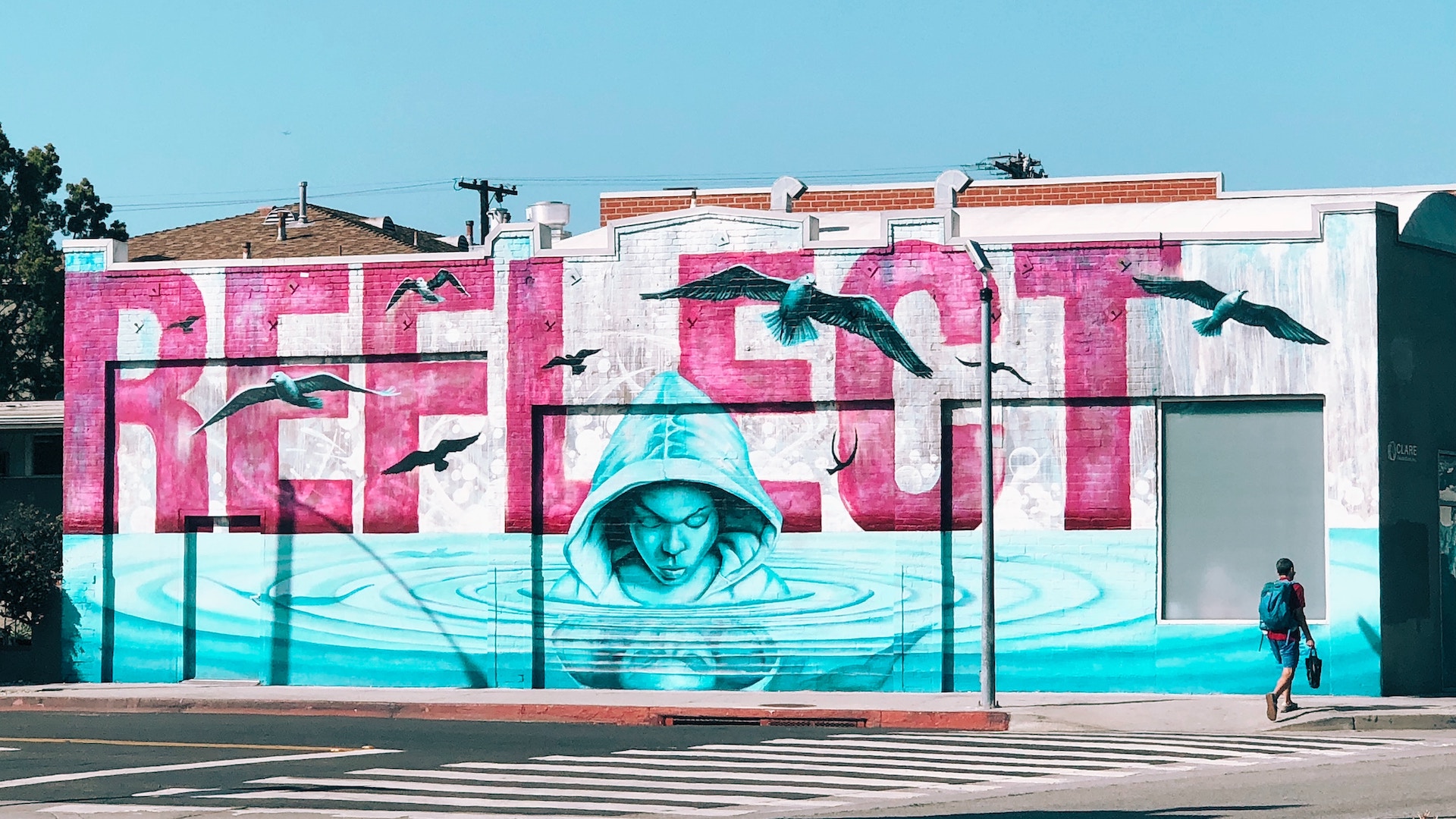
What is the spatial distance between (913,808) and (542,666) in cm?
1265

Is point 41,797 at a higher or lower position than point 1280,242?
lower

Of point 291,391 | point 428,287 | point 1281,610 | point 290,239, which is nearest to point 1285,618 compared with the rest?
point 1281,610

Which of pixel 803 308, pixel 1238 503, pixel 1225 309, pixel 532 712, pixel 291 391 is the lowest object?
pixel 532 712

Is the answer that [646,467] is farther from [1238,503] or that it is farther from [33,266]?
[33,266]

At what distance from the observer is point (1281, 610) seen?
20.1 meters

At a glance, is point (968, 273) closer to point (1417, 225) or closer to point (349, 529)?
point (1417, 225)

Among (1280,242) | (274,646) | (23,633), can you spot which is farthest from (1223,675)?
(23,633)

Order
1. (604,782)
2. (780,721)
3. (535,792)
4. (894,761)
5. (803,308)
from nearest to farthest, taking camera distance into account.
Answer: (535,792) → (604,782) → (894,761) → (780,721) → (803,308)

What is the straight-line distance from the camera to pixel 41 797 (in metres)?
14.6

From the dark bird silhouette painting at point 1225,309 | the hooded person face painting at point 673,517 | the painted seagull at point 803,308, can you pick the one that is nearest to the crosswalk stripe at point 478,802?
the hooded person face painting at point 673,517

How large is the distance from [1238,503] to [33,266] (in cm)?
2977

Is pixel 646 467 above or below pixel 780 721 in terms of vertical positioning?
above

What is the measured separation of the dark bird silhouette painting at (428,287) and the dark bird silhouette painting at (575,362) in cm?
Answer: 166

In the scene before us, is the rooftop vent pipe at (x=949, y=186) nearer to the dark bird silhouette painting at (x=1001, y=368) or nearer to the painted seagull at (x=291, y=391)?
the dark bird silhouette painting at (x=1001, y=368)
